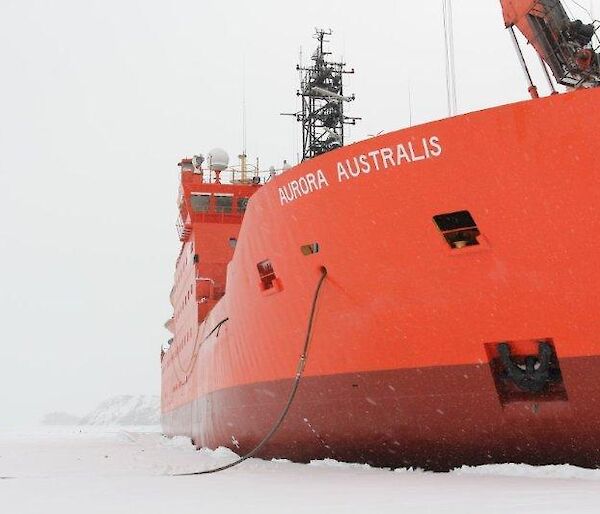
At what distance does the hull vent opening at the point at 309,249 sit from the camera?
32.5 feet

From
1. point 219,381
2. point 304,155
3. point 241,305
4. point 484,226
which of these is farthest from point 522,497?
point 304,155

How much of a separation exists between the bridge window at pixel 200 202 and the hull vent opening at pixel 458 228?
1385 centimetres

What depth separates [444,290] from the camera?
8.34 meters

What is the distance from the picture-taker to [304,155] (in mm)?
22484

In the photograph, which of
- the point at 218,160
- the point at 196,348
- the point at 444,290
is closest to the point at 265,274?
the point at 444,290

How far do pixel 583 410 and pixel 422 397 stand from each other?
1.90 m

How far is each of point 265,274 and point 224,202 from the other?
1068 centimetres

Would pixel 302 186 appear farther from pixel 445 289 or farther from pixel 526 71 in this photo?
pixel 526 71

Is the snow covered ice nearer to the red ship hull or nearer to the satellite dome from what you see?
the red ship hull

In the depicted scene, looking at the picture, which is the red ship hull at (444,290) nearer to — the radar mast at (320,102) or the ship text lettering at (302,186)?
the ship text lettering at (302,186)

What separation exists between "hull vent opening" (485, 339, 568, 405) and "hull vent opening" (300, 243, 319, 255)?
292 cm

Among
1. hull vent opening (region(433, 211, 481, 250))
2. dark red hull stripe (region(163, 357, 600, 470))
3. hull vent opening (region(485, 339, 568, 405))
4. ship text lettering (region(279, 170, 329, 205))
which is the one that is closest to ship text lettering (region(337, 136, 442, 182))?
ship text lettering (region(279, 170, 329, 205))

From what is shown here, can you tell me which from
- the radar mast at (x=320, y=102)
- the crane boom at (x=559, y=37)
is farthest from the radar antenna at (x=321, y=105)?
the crane boom at (x=559, y=37)

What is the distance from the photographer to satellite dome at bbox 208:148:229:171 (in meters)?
22.8
